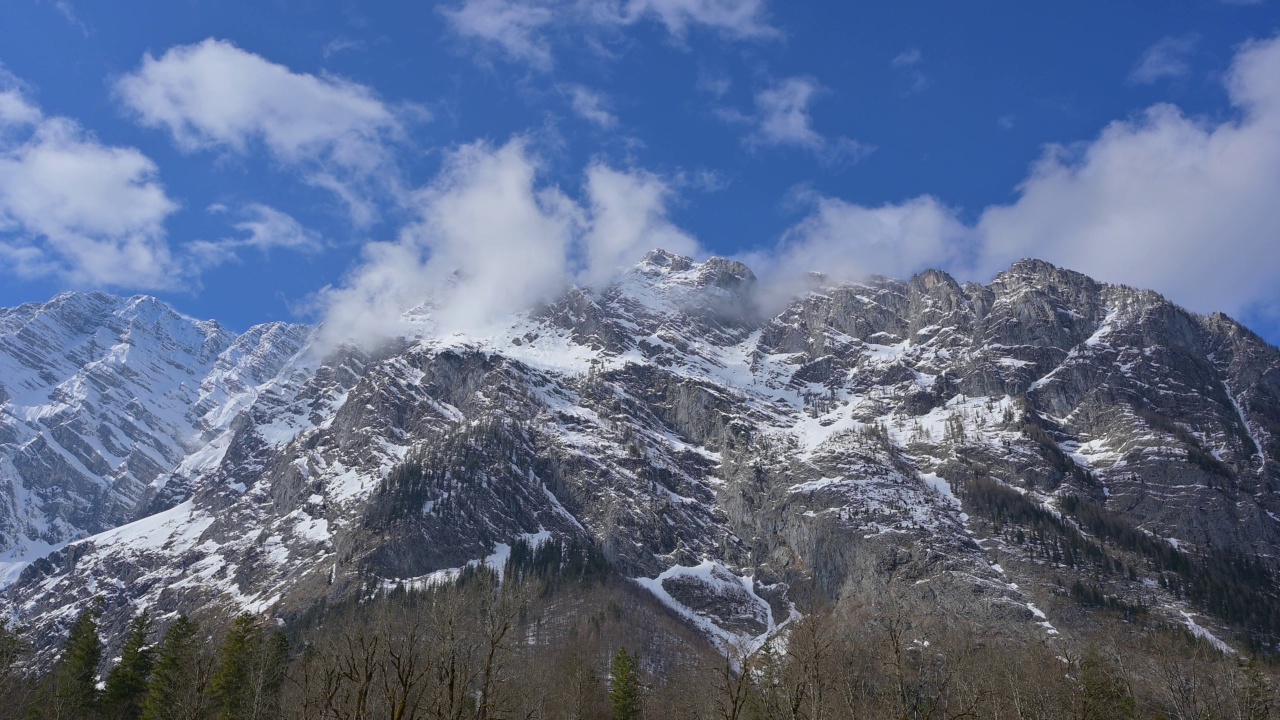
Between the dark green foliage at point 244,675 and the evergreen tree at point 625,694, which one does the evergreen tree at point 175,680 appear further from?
the evergreen tree at point 625,694

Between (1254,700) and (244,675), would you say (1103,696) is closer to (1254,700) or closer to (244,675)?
(1254,700)

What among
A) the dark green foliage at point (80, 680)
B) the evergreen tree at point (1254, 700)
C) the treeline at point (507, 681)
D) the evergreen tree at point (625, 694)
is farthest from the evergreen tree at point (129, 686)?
the evergreen tree at point (1254, 700)

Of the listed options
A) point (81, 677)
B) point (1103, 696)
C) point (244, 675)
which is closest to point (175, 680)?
point (244, 675)

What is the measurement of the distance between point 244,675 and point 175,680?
8606mm

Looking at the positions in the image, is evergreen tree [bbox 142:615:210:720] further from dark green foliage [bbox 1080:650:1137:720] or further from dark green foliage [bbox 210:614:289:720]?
dark green foliage [bbox 1080:650:1137:720]

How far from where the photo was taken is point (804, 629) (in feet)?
165

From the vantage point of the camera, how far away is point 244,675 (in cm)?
6819

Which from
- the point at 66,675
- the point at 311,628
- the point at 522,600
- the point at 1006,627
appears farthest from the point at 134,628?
the point at 1006,627

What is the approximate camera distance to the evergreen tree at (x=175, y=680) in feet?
181

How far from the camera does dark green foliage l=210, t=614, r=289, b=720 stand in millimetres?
60781

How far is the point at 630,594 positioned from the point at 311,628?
6698 cm

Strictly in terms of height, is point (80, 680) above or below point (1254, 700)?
below

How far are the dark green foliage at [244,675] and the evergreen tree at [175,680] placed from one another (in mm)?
1675

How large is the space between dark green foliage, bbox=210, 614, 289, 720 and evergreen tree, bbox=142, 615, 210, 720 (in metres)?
1.68
